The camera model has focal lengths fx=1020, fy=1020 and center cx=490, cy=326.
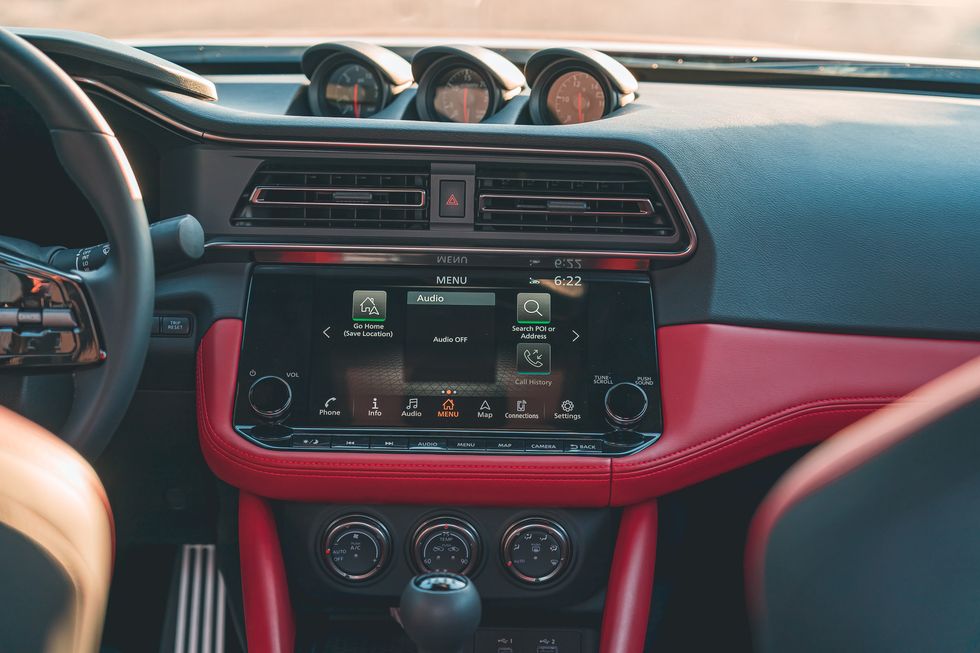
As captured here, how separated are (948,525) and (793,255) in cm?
80

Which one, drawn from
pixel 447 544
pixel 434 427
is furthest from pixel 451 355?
pixel 447 544

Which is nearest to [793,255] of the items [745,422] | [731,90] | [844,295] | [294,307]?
[844,295]

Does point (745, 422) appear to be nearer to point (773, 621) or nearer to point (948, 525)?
point (773, 621)

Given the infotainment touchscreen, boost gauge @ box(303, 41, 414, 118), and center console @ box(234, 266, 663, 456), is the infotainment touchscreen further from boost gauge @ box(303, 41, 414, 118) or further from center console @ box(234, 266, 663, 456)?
boost gauge @ box(303, 41, 414, 118)

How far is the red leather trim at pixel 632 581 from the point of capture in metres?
2.01

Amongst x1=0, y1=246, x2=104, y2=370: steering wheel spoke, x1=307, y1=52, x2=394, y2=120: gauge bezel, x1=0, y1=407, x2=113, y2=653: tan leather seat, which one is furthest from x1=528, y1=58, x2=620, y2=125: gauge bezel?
x1=0, y1=407, x2=113, y2=653: tan leather seat

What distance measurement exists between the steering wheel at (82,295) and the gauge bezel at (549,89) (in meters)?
1.01

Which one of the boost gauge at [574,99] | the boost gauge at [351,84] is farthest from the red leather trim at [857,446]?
the boost gauge at [351,84]

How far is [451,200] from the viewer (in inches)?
78.4

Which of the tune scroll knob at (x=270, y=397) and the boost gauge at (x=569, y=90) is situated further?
the boost gauge at (x=569, y=90)

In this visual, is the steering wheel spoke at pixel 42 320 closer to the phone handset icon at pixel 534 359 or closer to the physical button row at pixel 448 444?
the physical button row at pixel 448 444

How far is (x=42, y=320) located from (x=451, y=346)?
753mm

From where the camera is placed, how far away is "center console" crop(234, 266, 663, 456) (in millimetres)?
1931

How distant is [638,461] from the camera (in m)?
1.89
